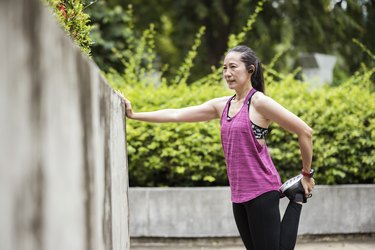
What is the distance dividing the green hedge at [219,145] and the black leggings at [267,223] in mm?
2382

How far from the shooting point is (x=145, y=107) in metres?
5.97

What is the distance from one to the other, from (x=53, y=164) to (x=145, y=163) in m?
4.13

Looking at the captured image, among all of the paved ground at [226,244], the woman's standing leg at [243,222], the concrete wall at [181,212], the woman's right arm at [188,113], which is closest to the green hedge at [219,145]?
the concrete wall at [181,212]

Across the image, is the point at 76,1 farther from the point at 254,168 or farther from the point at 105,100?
the point at 254,168

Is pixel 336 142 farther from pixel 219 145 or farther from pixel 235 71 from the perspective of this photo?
pixel 235 71

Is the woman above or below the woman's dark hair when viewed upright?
below

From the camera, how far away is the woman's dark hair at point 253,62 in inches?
128

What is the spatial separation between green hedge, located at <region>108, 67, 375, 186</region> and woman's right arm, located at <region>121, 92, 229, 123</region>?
1936mm

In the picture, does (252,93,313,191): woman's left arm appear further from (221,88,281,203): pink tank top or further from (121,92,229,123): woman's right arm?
(121,92,229,123): woman's right arm

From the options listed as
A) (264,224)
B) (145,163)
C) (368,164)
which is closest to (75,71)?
(264,224)

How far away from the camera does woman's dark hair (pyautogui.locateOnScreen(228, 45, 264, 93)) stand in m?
3.26

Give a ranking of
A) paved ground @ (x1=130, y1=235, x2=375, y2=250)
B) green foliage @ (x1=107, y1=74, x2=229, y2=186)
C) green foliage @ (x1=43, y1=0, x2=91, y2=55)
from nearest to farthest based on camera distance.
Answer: green foliage @ (x1=43, y1=0, x2=91, y2=55) < paved ground @ (x1=130, y1=235, x2=375, y2=250) < green foliage @ (x1=107, y1=74, x2=229, y2=186)

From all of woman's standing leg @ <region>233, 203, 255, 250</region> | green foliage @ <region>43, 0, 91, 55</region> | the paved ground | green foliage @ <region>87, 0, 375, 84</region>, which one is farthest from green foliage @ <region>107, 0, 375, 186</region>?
green foliage @ <region>87, 0, 375, 84</region>

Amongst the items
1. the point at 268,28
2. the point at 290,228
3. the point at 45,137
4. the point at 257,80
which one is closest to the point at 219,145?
the point at 257,80
